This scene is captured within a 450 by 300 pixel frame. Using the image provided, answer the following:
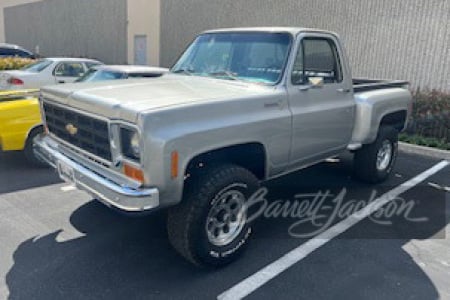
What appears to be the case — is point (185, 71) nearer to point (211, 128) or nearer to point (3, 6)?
point (211, 128)

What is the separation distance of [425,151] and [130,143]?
21.0ft

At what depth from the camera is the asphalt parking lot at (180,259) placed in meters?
3.11

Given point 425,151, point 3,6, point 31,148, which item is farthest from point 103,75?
point 3,6

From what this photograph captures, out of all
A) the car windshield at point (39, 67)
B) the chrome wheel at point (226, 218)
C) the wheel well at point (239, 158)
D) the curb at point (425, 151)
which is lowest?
the curb at point (425, 151)

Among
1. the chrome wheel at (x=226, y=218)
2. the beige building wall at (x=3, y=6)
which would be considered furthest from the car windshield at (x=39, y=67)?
the beige building wall at (x=3, y=6)

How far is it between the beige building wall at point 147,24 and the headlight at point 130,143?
15.3 meters

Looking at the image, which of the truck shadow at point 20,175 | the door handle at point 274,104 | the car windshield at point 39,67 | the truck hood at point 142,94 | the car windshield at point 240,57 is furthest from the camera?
the car windshield at point 39,67

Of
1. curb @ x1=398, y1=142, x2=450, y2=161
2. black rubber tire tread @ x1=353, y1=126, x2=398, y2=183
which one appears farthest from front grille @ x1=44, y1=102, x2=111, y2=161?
curb @ x1=398, y1=142, x2=450, y2=161

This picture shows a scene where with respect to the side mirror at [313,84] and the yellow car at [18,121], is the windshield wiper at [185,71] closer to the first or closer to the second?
the side mirror at [313,84]

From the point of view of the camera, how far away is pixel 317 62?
4422mm

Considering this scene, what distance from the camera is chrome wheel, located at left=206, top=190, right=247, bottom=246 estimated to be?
131 inches

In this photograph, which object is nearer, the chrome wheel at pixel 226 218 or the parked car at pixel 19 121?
the chrome wheel at pixel 226 218

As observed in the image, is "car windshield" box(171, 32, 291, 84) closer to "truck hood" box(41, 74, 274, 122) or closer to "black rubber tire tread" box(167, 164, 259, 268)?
"truck hood" box(41, 74, 274, 122)

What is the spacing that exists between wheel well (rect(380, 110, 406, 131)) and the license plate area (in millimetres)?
4245
